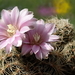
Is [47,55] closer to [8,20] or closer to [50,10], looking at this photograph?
[8,20]

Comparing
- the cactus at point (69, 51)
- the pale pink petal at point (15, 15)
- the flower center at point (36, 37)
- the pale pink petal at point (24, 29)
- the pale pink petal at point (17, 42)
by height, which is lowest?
the cactus at point (69, 51)

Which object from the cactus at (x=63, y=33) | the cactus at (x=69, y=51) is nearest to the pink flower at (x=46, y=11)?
the cactus at (x=63, y=33)

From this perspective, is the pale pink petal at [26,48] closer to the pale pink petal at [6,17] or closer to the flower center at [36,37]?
the flower center at [36,37]

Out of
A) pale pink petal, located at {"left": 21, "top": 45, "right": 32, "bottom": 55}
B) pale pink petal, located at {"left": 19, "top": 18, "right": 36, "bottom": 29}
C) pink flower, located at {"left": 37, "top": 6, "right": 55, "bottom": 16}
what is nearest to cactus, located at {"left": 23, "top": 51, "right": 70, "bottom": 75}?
pale pink petal, located at {"left": 21, "top": 45, "right": 32, "bottom": 55}

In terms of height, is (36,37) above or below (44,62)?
above

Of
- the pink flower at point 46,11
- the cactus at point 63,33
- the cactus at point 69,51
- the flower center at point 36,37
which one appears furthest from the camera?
the pink flower at point 46,11

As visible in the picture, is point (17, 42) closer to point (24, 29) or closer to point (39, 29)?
point (24, 29)

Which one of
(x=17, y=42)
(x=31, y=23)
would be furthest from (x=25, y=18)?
(x=17, y=42)
